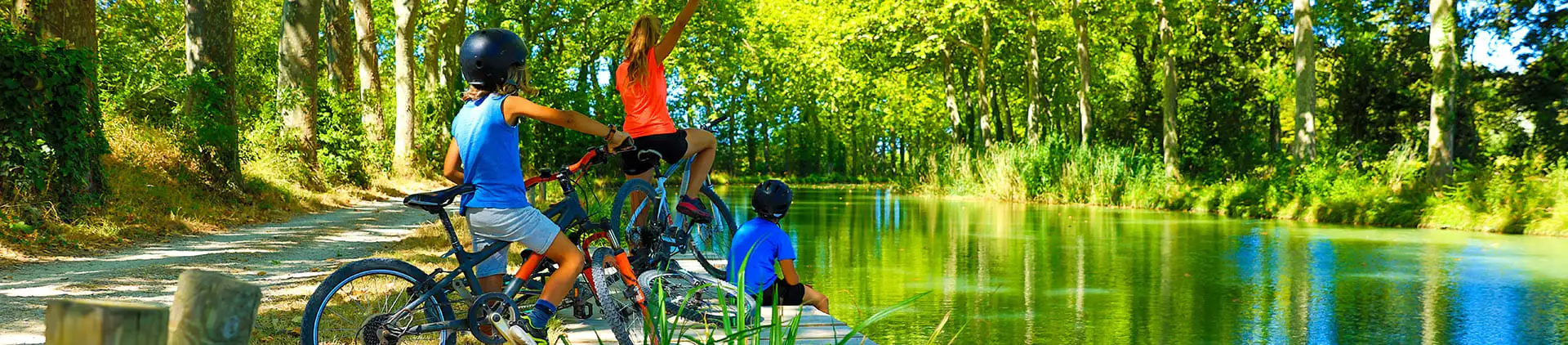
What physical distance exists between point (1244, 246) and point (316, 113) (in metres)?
14.4

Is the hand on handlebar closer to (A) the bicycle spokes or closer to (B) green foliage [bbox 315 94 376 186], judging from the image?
(A) the bicycle spokes

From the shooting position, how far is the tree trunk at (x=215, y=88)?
1589 centimetres

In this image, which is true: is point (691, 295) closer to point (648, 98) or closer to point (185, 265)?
point (648, 98)

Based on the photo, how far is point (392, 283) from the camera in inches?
180

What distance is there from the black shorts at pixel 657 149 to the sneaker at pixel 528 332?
1870 millimetres

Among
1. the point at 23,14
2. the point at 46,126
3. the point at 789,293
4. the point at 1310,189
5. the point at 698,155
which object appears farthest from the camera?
the point at 1310,189

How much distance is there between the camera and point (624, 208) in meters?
6.36

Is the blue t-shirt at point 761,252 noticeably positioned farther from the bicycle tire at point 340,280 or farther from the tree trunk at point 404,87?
the tree trunk at point 404,87

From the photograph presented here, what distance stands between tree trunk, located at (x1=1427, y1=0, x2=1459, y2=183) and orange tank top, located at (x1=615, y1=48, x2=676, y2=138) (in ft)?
53.0

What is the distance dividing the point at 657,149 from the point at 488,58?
2353mm


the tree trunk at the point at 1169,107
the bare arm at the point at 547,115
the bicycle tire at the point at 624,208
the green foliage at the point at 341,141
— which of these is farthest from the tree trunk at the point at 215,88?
the tree trunk at the point at 1169,107

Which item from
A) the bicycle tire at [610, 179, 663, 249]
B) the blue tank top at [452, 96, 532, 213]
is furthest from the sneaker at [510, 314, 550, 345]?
the bicycle tire at [610, 179, 663, 249]

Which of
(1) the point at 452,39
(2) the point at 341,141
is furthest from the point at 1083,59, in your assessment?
(2) the point at 341,141

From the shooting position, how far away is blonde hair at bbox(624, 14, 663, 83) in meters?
6.73
